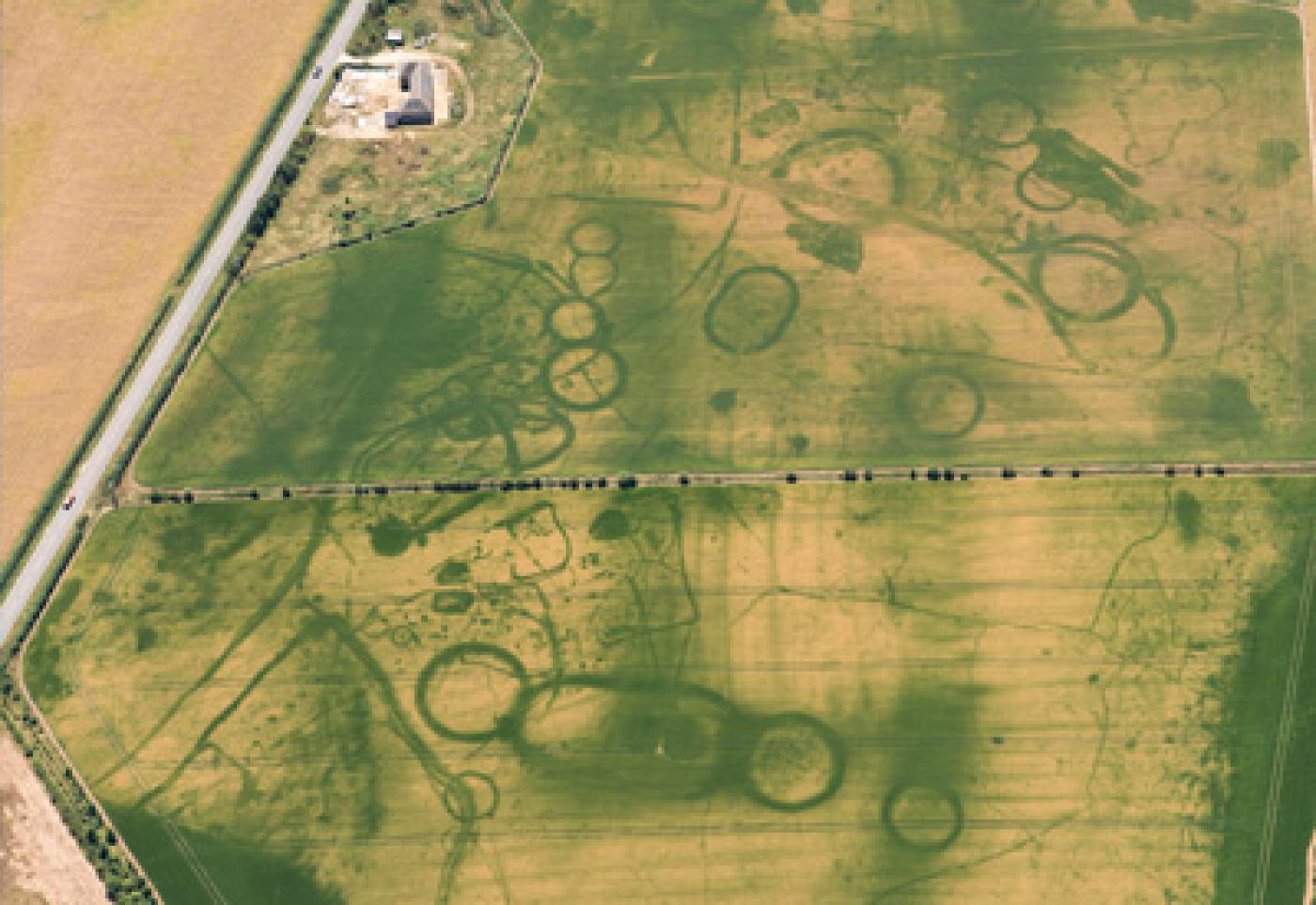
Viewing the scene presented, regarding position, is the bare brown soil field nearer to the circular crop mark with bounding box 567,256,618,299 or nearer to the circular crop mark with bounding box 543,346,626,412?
the circular crop mark with bounding box 543,346,626,412

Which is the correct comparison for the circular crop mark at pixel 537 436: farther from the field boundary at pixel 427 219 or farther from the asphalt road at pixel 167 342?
the asphalt road at pixel 167 342

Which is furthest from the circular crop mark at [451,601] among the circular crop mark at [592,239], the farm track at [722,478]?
the circular crop mark at [592,239]

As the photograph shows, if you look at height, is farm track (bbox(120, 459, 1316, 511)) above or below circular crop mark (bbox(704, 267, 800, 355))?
below

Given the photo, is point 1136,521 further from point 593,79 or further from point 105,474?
point 105,474

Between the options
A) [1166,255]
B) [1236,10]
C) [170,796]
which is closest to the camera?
[170,796]

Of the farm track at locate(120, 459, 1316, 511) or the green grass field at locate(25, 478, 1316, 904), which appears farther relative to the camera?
the farm track at locate(120, 459, 1316, 511)

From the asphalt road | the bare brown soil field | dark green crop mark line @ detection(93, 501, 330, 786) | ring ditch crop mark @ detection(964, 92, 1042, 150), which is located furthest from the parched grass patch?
the bare brown soil field

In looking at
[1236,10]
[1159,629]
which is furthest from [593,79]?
[1159,629]
